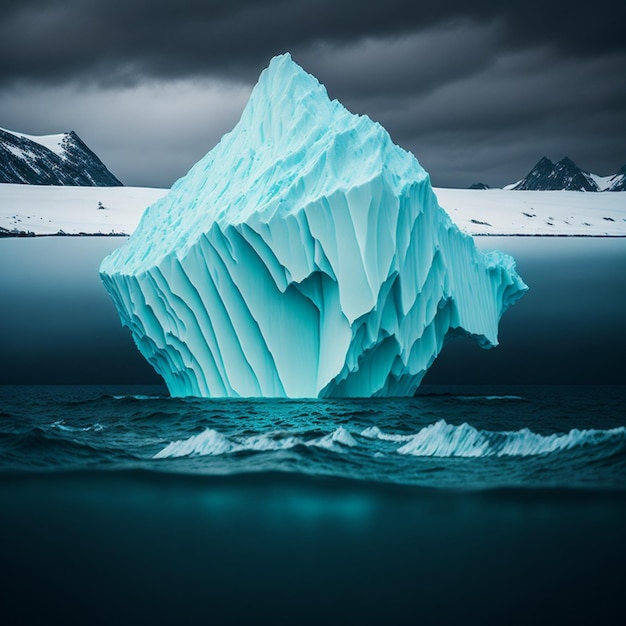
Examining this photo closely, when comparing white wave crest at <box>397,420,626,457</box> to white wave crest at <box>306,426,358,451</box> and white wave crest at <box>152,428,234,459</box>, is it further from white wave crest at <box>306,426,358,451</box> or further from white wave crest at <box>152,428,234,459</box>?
white wave crest at <box>152,428,234,459</box>

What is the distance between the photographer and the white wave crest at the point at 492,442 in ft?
27.3

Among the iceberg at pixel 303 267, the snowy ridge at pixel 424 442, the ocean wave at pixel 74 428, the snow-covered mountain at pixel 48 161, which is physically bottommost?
the ocean wave at pixel 74 428

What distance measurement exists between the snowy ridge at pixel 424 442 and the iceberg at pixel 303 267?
11.9 feet

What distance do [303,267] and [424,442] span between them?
4.68 metres

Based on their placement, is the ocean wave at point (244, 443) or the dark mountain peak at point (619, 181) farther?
the dark mountain peak at point (619, 181)

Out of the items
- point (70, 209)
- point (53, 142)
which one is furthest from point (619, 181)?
point (70, 209)

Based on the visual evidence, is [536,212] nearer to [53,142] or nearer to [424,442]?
[424,442]

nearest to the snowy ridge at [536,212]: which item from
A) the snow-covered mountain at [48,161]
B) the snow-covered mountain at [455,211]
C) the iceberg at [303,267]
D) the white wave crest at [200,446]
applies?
the snow-covered mountain at [455,211]

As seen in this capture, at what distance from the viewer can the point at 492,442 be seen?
8797 mm

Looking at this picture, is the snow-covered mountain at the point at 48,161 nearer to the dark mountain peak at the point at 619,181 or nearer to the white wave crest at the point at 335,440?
the white wave crest at the point at 335,440

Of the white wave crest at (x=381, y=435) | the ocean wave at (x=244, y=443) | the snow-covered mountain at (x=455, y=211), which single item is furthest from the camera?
the snow-covered mountain at (x=455, y=211)

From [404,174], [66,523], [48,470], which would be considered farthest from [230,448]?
[404,174]

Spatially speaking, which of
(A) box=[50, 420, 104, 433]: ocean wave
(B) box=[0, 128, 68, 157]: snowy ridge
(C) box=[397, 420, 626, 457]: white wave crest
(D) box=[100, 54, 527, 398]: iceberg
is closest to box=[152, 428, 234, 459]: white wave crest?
(C) box=[397, 420, 626, 457]: white wave crest

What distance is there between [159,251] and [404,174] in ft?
16.7
